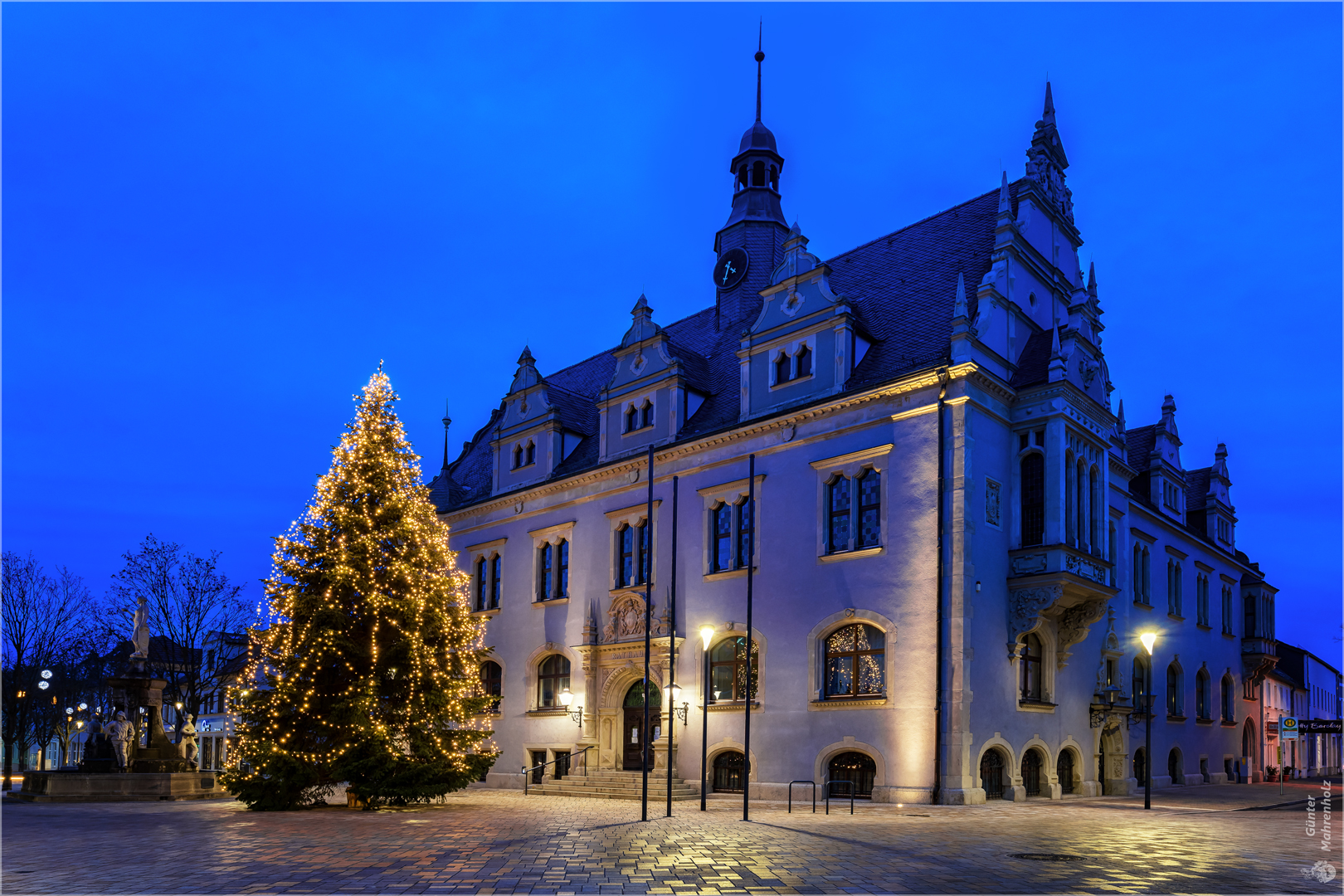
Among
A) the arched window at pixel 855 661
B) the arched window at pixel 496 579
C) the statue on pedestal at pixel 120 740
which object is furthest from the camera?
the arched window at pixel 496 579

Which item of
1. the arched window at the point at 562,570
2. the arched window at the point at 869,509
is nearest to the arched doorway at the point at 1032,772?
the arched window at the point at 869,509

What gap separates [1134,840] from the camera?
17.9 m

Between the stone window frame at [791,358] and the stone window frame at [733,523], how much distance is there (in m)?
2.96

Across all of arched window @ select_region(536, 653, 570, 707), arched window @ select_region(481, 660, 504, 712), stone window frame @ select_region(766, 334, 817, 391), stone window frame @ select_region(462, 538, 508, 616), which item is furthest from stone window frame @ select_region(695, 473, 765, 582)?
arched window @ select_region(481, 660, 504, 712)

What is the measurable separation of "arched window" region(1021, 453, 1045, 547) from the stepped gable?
4.18 m

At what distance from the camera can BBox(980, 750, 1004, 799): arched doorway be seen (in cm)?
2742

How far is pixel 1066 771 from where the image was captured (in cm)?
3083

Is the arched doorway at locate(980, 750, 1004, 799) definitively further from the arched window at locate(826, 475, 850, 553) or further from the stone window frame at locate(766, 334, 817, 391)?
the stone window frame at locate(766, 334, 817, 391)

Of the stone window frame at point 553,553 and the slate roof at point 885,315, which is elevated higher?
the slate roof at point 885,315

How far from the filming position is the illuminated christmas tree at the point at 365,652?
2452 cm

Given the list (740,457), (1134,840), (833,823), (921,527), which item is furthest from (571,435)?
(1134,840)

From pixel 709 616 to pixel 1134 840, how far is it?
646 inches

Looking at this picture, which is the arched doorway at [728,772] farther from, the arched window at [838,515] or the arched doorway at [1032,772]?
the arched doorway at [1032,772]

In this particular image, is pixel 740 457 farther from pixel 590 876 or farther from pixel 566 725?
pixel 590 876
